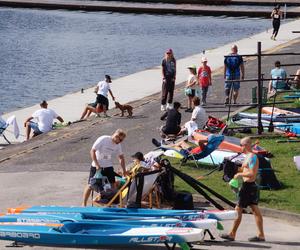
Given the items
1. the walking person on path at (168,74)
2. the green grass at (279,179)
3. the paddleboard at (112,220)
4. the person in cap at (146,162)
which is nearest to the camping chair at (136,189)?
the person in cap at (146,162)

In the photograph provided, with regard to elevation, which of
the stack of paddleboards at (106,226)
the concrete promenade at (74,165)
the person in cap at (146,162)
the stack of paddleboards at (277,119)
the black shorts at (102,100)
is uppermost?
the person in cap at (146,162)

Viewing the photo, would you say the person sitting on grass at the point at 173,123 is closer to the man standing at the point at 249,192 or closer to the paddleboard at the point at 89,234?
the man standing at the point at 249,192

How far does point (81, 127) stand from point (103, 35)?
1778 inches

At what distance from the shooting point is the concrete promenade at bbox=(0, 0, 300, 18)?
263ft

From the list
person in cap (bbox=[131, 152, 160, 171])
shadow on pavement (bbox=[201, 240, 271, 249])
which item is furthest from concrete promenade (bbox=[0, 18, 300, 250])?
person in cap (bbox=[131, 152, 160, 171])

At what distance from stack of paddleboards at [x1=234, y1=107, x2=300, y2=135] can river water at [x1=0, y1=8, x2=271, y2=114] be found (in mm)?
16044

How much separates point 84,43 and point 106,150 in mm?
51081

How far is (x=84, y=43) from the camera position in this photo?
67625 millimetres

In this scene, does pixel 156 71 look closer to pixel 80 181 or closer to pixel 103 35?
pixel 80 181

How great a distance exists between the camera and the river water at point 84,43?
48.4 m

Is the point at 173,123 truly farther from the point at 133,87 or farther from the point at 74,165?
the point at 133,87

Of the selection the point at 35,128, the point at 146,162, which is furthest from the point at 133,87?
the point at 146,162

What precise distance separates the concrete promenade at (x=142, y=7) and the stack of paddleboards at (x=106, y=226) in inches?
2445

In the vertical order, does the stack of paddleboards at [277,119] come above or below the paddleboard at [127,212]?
below
